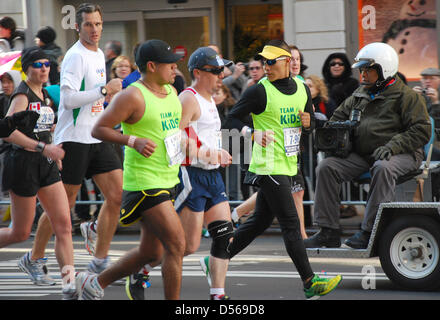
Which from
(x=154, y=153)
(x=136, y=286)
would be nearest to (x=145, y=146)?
(x=154, y=153)

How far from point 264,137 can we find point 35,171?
70.3 inches

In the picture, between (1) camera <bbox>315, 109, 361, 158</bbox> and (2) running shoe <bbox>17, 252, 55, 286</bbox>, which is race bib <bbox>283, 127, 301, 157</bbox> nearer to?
(1) camera <bbox>315, 109, 361, 158</bbox>

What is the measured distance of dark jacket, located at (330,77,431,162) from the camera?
25.7 feet

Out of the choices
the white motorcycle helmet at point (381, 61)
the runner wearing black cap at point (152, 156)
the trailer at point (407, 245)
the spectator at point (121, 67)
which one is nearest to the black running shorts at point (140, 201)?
the runner wearing black cap at point (152, 156)

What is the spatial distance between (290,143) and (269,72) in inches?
22.5

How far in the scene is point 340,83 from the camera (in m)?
11.6

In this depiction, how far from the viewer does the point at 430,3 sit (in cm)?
1430

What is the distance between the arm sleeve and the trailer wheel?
258 centimetres

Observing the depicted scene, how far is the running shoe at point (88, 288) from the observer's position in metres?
6.46

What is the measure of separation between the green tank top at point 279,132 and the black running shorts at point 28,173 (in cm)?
157

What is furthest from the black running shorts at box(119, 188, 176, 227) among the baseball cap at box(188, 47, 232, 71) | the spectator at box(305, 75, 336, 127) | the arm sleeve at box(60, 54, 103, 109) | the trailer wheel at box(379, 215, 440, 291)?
the spectator at box(305, 75, 336, 127)

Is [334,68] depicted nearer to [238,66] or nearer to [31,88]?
[238,66]

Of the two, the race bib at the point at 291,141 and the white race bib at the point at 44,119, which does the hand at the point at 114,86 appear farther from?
the race bib at the point at 291,141
